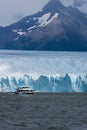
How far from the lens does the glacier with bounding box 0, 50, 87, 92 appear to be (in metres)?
137

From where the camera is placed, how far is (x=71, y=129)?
56875mm

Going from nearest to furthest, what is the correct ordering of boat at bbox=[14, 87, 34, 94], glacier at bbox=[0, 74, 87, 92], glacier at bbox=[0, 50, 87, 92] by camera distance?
boat at bbox=[14, 87, 34, 94], glacier at bbox=[0, 74, 87, 92], glacier at bbox=[0, 50, 87, 92]

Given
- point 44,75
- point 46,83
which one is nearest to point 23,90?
point 46,83

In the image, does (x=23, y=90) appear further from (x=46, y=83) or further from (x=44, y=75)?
(x=44, y=75)

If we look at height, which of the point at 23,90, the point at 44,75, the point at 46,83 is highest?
the point at 44,75

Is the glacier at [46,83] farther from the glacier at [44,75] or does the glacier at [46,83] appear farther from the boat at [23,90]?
the boat at [23,90]

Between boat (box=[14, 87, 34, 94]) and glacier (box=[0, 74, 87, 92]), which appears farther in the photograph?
glacier (box=[0, 74, 87, 92])

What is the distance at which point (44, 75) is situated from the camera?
148 metres

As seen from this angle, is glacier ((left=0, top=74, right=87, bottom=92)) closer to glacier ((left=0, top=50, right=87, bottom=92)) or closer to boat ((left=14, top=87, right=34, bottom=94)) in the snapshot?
glacier ((left=0, top=50, right=87, bottom=92))

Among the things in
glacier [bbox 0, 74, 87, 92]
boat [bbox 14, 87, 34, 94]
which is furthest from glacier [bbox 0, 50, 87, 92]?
boat [bbox 14, 87, 34, 94]

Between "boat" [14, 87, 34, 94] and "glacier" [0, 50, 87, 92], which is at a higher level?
"glacier" [0, 50, 87, 92]

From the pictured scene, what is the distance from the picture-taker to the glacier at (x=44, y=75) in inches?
5408

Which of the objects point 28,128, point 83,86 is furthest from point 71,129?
point 83,86

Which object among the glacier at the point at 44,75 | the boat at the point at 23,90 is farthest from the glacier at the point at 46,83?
the boat at the point at 23,90
